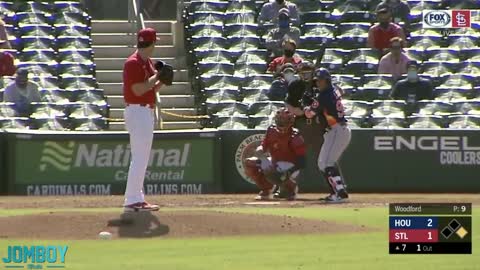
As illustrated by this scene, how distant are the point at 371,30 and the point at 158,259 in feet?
38.3

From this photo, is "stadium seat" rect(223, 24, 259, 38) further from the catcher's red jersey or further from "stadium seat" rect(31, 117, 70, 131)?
the catcher's red jersey

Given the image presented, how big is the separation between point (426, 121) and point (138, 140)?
7.99 meters

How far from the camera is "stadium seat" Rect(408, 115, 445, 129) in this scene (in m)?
20.3

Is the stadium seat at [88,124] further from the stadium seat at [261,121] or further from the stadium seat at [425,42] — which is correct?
the stadium seat at [425,42]

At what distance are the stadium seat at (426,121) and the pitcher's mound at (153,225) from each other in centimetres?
712

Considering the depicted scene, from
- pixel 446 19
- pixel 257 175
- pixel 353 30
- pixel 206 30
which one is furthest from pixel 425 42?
pixel 257 175

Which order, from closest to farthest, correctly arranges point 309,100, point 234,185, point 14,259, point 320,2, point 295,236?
point 14,259, point 295,236, point 309,100, point 234,185, point 320,2

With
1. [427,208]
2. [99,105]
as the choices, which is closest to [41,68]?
[99,105]

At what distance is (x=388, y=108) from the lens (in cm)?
2066

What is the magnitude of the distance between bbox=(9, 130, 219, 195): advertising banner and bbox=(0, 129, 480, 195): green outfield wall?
0.01m

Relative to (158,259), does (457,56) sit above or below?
above

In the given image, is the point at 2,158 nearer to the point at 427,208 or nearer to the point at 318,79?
the point at 318,79

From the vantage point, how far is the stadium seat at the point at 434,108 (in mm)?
20672

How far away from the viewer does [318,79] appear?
16781 mm
